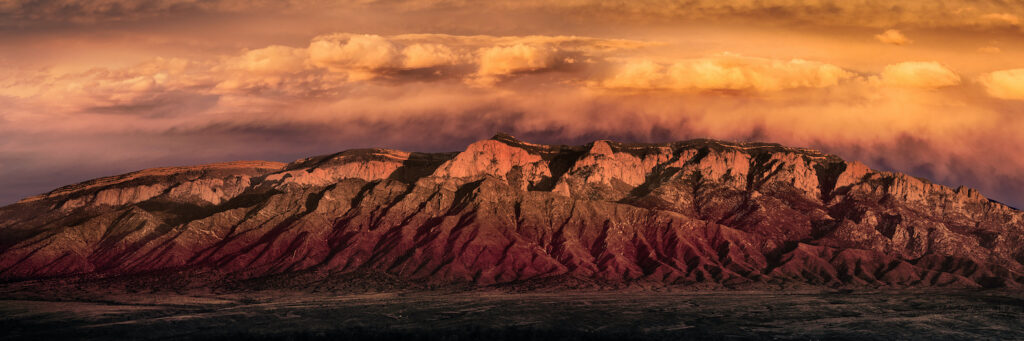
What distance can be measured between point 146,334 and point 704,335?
11797cm

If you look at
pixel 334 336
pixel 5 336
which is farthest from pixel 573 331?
pixel 5 336

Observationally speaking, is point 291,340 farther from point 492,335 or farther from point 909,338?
point 909,338

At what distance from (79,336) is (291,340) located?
46543 mm

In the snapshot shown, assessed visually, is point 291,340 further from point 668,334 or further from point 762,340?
point 762,340

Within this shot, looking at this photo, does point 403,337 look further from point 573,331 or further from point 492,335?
point 573,331

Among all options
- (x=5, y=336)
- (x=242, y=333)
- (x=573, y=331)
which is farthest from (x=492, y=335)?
(x=5, y=336)

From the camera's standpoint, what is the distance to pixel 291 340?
187m

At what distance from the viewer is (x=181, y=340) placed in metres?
188

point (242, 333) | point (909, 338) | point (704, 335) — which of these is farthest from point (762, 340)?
point (242, 333)

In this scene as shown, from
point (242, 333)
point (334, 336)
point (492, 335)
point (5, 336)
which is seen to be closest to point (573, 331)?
point (492, 335)

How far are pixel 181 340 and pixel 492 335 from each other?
208ft

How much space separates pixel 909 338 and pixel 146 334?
162354mm

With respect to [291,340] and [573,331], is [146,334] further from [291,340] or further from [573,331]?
[573,331]

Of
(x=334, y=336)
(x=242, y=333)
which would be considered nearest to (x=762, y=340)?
(x=334, y=336)
